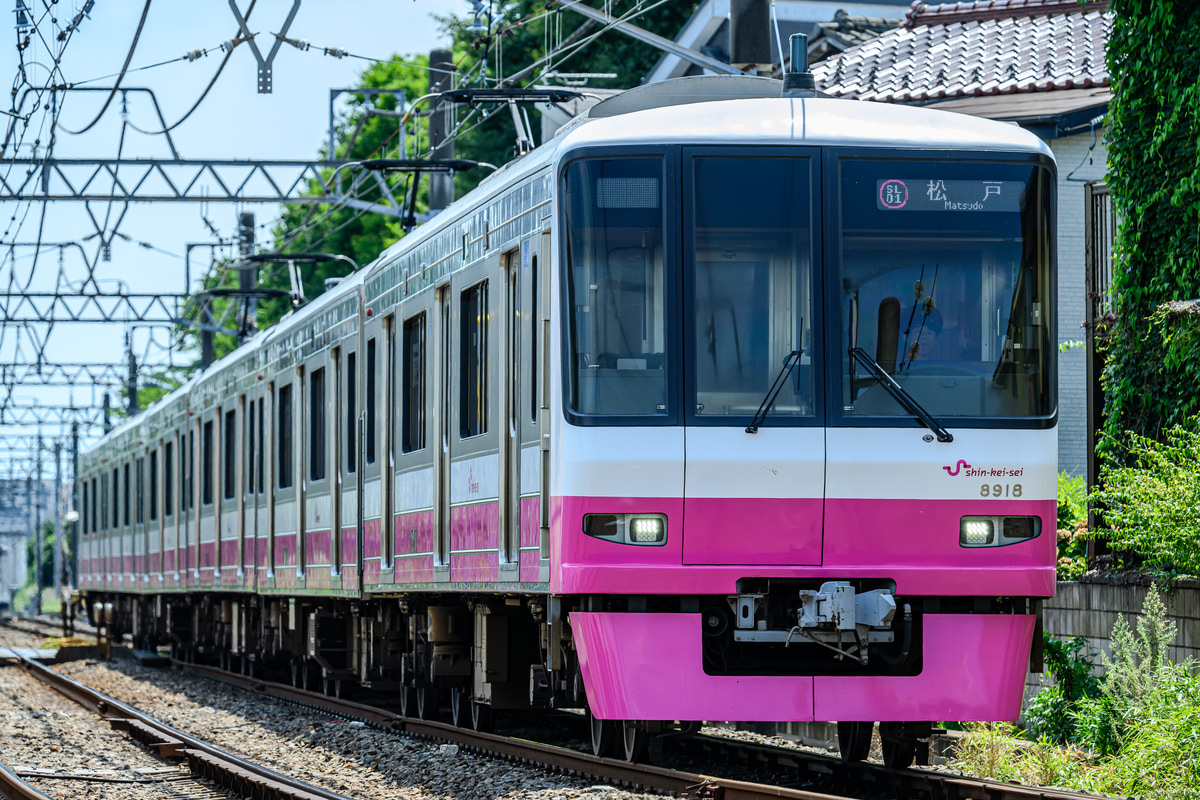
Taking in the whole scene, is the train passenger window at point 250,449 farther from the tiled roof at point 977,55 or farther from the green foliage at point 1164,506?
the green foliage at point 1164,506

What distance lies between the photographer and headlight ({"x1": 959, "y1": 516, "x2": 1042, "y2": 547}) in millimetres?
8969

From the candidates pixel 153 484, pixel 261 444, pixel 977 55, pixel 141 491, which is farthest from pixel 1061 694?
pixel 141 491

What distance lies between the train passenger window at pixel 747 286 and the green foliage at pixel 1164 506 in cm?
312

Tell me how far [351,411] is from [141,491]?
14694 mm

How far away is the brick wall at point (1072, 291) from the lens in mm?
17969

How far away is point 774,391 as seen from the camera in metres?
8.87

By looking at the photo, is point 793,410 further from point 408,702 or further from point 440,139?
point 440,139

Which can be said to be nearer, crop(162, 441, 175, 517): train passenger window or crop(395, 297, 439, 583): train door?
crop(395, 297, 439, 583): train door

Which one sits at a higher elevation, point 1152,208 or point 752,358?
point 1152,208

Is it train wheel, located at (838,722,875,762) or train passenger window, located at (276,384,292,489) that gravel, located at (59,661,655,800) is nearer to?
train wheel, located at (838,722,875,762)

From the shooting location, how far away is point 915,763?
412 inches

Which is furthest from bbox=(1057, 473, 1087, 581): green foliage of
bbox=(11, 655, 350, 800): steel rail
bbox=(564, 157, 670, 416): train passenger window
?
bbox=(11, 655, 350, 800): steel rail

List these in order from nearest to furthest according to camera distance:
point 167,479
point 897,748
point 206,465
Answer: point 897,748, point 206,465, point 167,479

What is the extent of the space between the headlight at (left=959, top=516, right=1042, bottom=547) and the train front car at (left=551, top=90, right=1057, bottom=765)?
2cm
